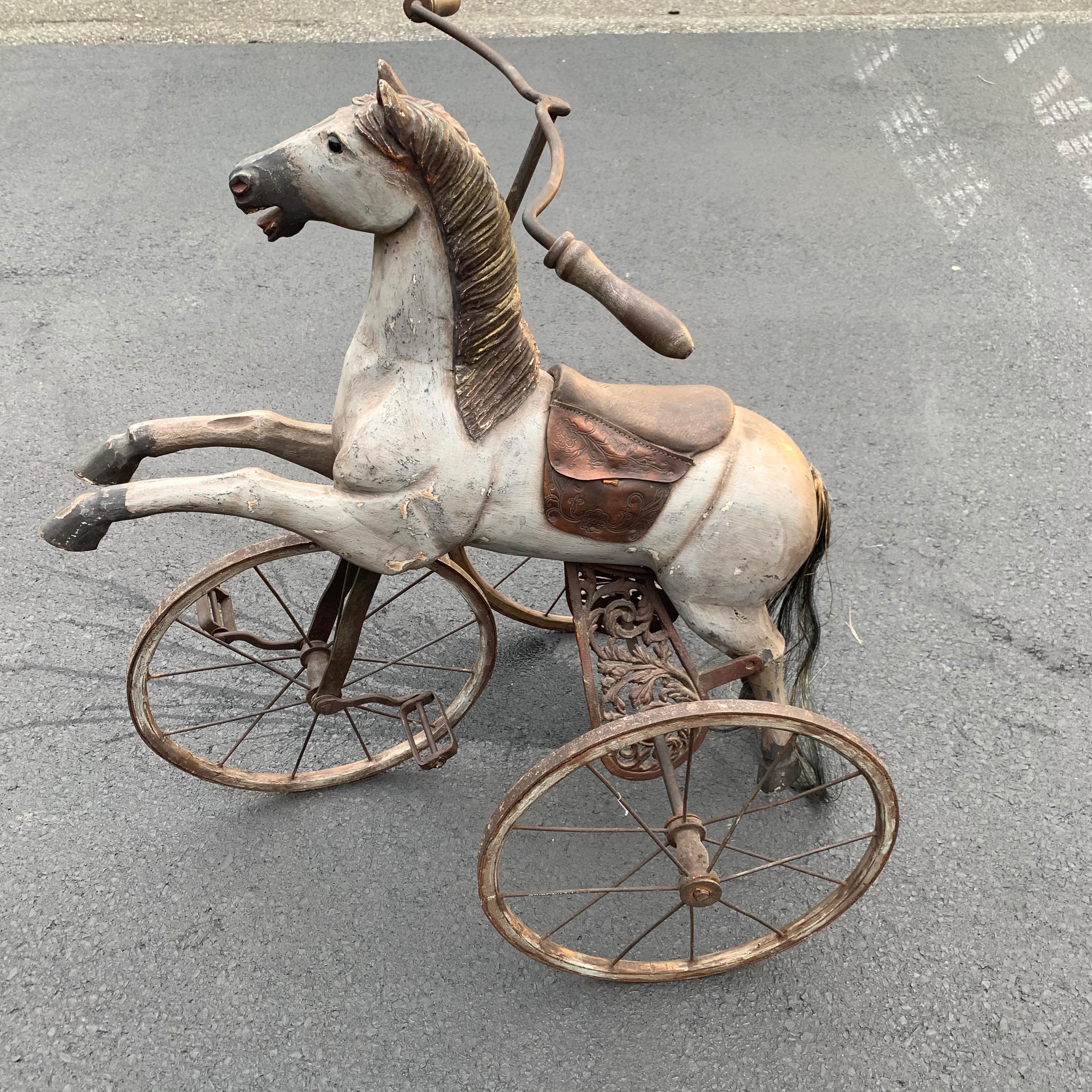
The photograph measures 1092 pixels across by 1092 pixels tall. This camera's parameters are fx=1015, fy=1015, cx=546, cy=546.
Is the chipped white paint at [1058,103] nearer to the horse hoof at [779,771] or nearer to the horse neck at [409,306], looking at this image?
the horse hoof at [779,771]

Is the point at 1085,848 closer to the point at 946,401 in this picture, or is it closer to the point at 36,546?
the point at 946,401

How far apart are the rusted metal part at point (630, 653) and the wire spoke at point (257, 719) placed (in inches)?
30.6

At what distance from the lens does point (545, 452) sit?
1.74 metres

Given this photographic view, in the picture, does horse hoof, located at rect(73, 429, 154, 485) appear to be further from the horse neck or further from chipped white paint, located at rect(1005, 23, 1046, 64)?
chipped white paint, located at rect(1005, 23, 1046, 64)

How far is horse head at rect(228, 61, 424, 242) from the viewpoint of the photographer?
1.49 meters

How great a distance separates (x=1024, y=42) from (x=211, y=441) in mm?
4527

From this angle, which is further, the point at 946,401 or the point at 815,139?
the point at 815,139

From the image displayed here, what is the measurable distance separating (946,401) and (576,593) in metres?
1.92

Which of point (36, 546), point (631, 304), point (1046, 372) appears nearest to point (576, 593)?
point (631, 304)

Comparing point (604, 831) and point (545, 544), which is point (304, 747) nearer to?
point (604, 831)

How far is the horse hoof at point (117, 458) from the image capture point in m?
1.84

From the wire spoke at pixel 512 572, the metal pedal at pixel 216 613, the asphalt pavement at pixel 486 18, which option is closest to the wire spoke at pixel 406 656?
the wire spoke at pixel 512 572

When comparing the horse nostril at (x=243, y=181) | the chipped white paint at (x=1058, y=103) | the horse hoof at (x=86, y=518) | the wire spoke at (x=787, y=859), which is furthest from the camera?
the chipped white paint at (x=1058, y=103)

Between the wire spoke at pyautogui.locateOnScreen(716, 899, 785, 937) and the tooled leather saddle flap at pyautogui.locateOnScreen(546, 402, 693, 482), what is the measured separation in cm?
77
